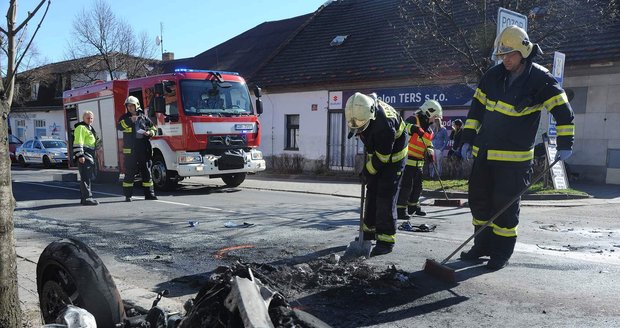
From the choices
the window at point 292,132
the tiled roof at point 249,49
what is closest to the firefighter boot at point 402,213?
the window at point 292,132

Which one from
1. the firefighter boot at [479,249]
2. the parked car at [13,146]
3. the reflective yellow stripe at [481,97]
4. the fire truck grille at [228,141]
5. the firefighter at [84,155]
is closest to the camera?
the firefighter boot at [479,249]

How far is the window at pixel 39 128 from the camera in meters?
37.8

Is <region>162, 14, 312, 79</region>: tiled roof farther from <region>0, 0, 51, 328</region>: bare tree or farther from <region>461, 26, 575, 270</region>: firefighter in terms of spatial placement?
<region>0, 0, 51, 328</region>: bare tree

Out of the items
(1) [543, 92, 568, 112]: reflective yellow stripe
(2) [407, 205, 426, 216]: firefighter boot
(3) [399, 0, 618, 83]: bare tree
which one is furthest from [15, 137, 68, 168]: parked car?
(1) [543, 92, 568, 112]: reflective yellow stripe

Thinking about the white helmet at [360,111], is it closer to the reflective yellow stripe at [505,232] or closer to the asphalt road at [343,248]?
the asphalt road at [343,248]

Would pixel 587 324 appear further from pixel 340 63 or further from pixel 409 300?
pixel 340 63

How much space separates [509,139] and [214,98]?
8.49 m

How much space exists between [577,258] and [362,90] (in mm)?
14169

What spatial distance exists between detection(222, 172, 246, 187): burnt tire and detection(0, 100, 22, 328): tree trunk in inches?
406

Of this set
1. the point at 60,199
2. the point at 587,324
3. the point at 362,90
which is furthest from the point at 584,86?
the point at 60,199

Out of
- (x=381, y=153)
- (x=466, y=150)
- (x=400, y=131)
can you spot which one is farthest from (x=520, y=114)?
(x=381, y=153)

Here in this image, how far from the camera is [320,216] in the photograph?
8.36 m

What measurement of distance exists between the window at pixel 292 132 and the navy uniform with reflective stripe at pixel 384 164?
16160mm

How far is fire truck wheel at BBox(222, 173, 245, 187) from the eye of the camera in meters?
13.3
